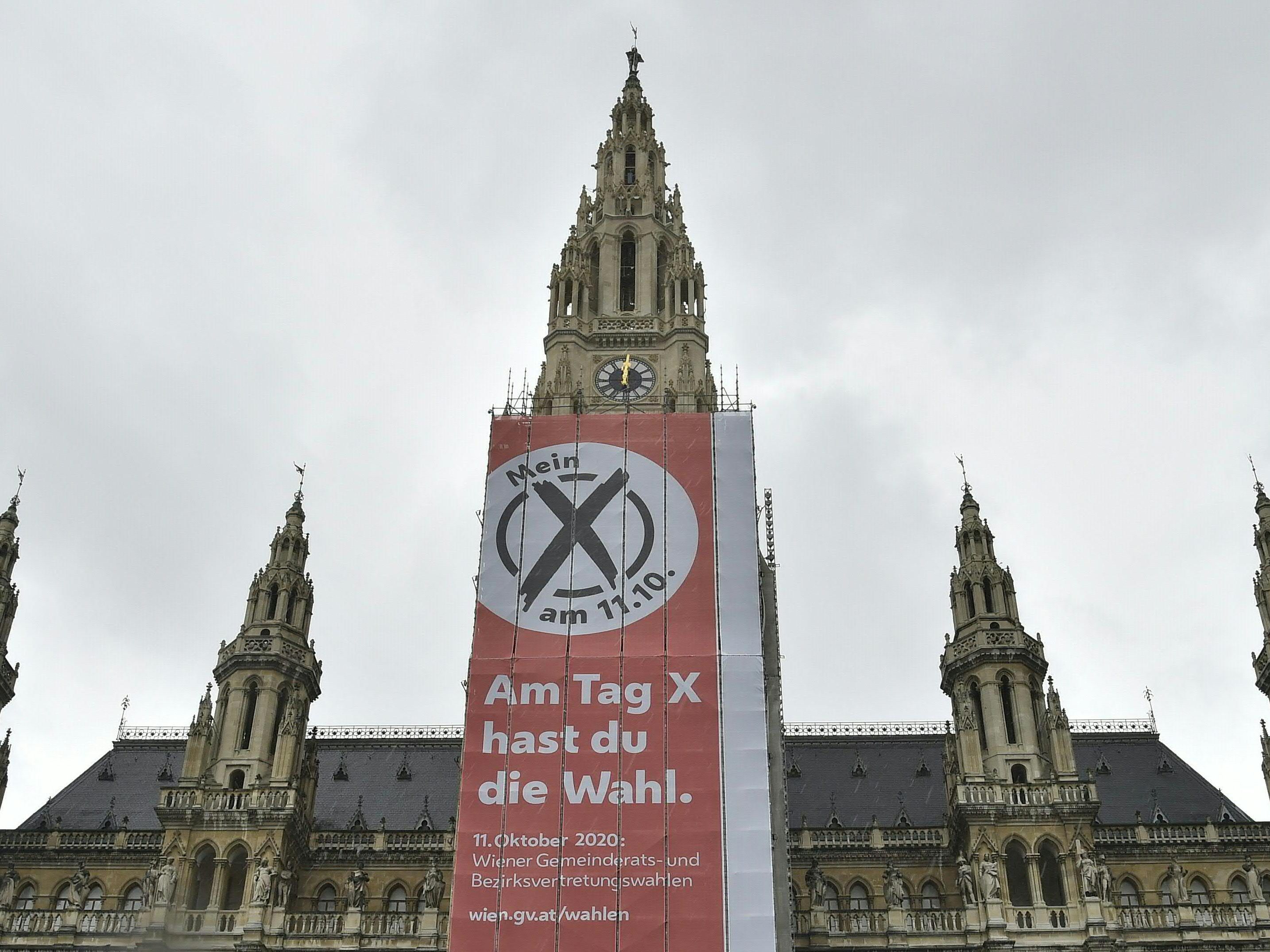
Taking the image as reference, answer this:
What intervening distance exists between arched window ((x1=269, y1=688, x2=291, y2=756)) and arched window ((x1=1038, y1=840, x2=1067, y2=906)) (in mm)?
26645

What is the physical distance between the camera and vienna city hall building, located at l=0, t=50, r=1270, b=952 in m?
47.1

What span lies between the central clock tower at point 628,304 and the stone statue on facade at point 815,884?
18174 mm

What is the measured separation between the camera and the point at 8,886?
1998 inches

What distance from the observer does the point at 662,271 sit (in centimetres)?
6738

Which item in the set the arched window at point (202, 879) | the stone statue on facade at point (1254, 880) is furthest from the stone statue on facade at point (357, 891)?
the stone statue on facade at point (1254, 880)

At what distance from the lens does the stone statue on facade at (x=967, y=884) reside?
46.9 meters

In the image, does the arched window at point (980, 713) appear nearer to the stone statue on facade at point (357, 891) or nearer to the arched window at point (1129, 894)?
the arched window at point (1129, 894)

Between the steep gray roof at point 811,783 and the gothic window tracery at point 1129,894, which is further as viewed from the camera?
the steep gray roof at point 811,783

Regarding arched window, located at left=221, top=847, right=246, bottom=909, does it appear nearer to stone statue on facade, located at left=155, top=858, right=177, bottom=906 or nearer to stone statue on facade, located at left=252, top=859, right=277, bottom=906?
stone statue on facade, located at left=252, top=859, right=277, bottom=906

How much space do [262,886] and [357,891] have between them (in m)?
3.08

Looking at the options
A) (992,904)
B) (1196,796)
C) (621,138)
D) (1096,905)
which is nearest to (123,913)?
(992,904)

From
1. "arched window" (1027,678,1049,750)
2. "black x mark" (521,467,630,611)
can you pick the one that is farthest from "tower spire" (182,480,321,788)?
"arched window" (1027,678,1049,750)

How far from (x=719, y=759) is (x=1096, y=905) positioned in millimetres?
12893

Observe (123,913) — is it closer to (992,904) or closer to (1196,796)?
(992,904)
